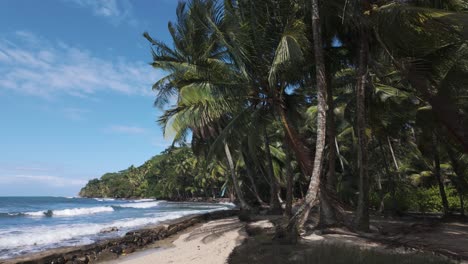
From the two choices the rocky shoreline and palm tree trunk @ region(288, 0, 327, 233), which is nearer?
palm tree trunk @ region(288, 0, 327, 233)

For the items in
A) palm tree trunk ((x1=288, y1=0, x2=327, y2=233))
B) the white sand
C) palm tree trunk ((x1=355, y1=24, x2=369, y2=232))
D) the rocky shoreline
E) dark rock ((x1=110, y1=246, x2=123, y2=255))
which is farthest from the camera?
dark rock ((x1=110, y1=246, x2=123, y2=255))

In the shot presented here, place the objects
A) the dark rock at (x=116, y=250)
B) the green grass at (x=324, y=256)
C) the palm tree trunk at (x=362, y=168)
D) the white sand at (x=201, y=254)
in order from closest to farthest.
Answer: the green grass at (x=324, y=256)
the white sand at (x=201, y=254)
the palm tree trunk at (x=362, y=168)
the dark rock at (x=116, y=250)

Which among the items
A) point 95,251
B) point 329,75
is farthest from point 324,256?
point 95,251

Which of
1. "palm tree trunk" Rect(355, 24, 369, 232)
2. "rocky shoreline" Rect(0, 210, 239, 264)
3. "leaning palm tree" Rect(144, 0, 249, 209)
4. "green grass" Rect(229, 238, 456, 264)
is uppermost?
"leaning palm tree" Rect(144, 0, 249, 209)

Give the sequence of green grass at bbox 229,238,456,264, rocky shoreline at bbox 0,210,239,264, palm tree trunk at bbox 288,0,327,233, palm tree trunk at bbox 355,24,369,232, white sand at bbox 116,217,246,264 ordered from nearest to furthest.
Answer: green grass at bbox 229,238,456,264 < palm tree trunk at bbox 288,0,327,233 < white sand at bbox 116,217,246,264 < palm tree trunk at bbox 355,24,369,232 < rocky shoreline at bbox 0,210,239,264

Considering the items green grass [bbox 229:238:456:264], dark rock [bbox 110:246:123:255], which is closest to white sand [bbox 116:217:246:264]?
dark rock [bbox 110:246:123:255]

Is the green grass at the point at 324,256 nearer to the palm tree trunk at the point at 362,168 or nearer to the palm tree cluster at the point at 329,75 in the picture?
the palm tree cluster at the point at 329,75

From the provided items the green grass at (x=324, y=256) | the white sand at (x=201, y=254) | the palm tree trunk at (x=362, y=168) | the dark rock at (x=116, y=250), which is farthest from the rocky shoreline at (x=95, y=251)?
the palm tree trunk at (x=362, y=168)

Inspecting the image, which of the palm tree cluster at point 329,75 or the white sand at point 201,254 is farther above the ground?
the palm tree cluster at point 329,75

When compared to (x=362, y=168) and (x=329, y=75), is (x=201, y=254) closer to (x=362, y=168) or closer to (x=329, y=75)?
(x=362, y=168)

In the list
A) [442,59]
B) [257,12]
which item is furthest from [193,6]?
[442,59]

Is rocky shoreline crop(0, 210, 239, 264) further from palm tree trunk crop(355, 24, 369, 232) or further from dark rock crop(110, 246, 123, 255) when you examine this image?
palm tree trunk crop(355, 24, 369, 232)

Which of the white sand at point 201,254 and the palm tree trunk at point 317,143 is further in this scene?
the white sand at point 201,254

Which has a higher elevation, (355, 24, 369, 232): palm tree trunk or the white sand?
(355, 24, 369, 232): palm tree trunk
